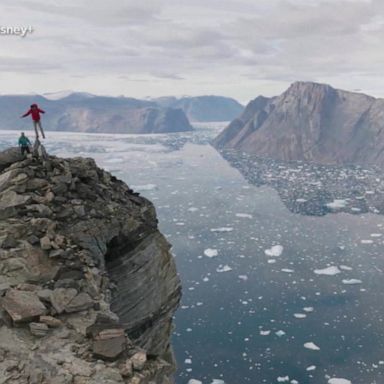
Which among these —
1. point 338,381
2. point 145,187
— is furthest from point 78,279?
point 145,187

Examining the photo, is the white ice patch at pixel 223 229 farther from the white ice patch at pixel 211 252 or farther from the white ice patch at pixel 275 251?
the white ice patch at pixel 275 251

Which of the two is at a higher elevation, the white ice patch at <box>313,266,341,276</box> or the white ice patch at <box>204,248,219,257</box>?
the white ice patch at <box>204,248,219,257</box>

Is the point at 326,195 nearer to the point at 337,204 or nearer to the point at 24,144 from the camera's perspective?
the point at 337,204

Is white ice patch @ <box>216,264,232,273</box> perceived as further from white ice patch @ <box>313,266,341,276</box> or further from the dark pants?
the dark pants

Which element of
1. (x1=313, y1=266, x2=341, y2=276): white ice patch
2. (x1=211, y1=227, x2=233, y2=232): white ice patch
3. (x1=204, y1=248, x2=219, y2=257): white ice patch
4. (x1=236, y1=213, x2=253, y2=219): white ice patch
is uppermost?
(x1=236, y1=213, x2=253, y2=219): white ice patch

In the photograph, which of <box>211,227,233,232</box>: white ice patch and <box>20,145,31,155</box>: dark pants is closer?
<box>20,145,31,155</box>: dark pants

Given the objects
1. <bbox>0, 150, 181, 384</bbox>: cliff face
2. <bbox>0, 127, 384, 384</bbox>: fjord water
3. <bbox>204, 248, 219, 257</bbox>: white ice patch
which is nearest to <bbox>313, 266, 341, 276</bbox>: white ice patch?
<bbox>0, 127, 384, 384</bbox>: fjord water
